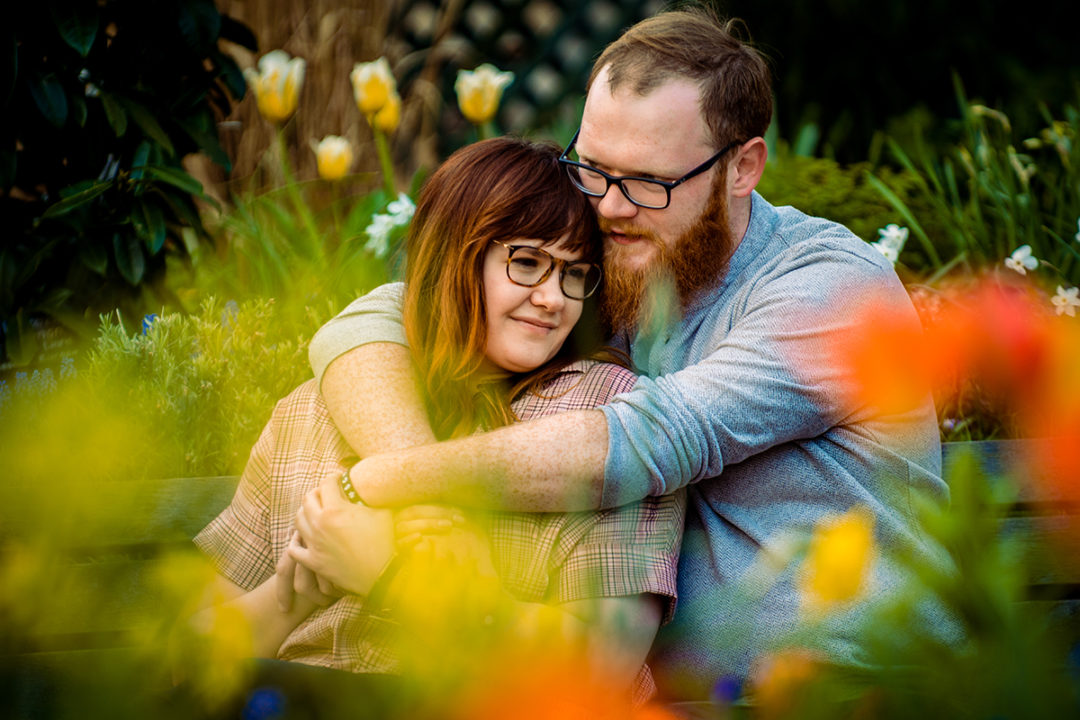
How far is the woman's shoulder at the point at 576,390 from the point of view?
173cm

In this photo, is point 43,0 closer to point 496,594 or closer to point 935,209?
point 496,594

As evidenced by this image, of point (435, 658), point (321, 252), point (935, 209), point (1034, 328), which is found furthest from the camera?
point (935, 209)

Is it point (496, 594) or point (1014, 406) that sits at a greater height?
point (496, 594)

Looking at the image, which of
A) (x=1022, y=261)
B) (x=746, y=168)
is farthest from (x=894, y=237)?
(x=746, y=168)

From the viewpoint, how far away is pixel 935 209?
312 cm

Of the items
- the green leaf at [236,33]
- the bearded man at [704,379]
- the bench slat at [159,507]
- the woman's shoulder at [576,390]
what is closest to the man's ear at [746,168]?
the bearded man at [704,379]

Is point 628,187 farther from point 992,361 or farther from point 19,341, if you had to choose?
point 19,341

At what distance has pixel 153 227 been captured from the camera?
2.51 meters

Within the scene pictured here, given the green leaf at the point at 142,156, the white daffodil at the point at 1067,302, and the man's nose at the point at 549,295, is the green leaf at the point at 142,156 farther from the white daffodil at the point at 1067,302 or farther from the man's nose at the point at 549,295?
the white daffodil at the point at 1067,302

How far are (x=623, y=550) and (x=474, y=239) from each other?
614 mm

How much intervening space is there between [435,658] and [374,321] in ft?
4.41

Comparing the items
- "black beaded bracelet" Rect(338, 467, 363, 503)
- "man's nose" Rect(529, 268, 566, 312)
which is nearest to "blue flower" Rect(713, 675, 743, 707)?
"black beaded bracelet" Rect(338, 467, 363, 503)

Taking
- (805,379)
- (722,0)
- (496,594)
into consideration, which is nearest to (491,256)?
(805,379)

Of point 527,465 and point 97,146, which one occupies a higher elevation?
point 97,146
